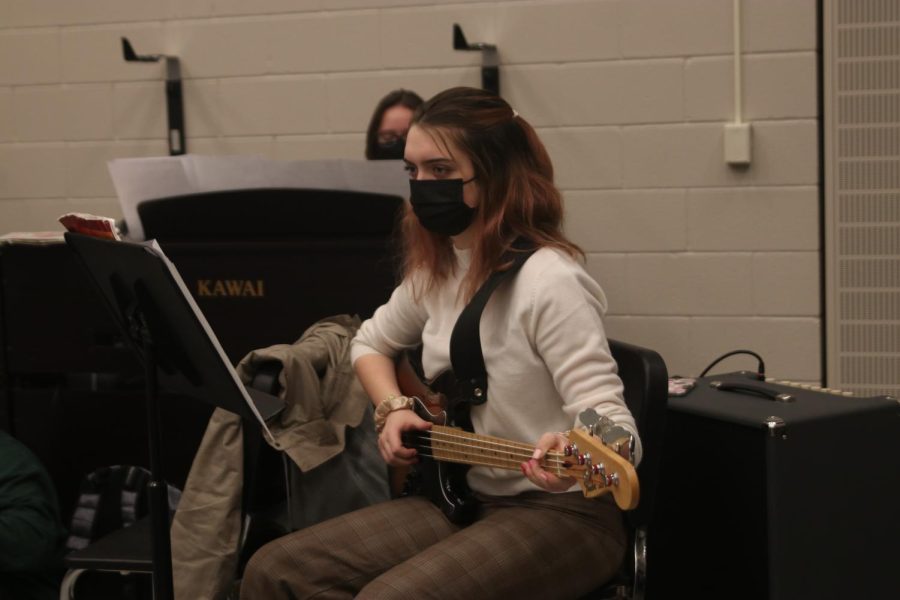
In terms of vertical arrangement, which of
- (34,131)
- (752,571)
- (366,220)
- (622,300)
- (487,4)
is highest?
(487,4)

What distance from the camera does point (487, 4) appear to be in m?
3.15

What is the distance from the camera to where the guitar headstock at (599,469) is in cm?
133

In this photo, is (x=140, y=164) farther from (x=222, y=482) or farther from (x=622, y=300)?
(x=622, y=300)

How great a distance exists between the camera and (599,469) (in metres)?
1.37

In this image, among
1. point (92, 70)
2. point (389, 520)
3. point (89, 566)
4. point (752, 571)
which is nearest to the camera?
point (389, 520)

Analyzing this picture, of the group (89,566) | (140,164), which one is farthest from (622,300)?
(89,566)

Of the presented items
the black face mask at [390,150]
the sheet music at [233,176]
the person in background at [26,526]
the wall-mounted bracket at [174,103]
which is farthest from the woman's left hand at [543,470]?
the wall-mounted bracket at [174,103]

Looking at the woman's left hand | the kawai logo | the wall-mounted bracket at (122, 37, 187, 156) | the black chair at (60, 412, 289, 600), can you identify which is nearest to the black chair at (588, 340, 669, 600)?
the woman's left hand

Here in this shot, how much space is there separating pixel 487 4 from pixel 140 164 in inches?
50.2

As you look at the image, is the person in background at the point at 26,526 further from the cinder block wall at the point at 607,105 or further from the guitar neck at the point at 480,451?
the cinder block wall at the point at 607,105

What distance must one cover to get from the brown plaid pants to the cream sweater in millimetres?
91

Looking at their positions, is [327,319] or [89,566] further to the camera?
[327,319]

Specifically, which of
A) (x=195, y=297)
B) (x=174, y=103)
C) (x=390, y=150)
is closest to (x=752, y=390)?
(x=195, y=297)

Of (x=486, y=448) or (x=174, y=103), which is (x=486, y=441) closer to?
(x=486, y=448)
